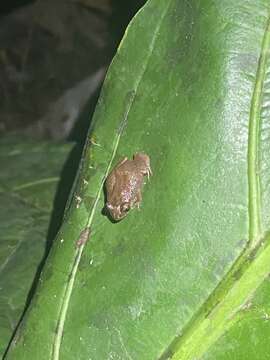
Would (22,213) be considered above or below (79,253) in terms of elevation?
below

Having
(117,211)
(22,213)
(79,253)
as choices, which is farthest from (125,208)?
(22,213)

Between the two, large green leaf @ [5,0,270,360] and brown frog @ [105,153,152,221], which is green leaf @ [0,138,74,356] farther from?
brown frog @ [105,153,152,221]

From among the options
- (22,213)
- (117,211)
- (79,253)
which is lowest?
(22,213)

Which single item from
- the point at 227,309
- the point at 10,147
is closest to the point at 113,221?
the point at 227,309

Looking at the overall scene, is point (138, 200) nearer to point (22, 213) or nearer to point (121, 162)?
point (121, 162)

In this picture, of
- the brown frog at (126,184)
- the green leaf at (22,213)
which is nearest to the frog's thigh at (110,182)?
the brown frog at (126,184)

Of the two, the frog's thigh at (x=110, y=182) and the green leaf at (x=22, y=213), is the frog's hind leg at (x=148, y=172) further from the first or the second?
the green leaf at (x=22, y=213)

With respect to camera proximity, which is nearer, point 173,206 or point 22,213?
point 173,206
